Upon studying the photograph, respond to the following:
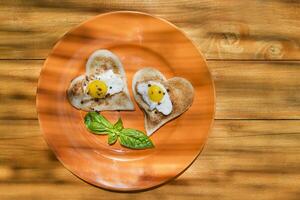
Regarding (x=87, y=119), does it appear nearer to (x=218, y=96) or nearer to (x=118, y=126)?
(x=118, y=126)

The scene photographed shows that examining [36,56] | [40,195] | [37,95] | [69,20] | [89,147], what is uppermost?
[69,20]

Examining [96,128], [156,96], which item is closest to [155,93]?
[156,96]

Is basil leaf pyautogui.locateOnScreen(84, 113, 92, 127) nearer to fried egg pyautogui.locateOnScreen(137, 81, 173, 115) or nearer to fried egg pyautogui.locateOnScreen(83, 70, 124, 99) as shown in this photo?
fried egg pyautogui.locateOnScreen(83, 70, 124, 99)

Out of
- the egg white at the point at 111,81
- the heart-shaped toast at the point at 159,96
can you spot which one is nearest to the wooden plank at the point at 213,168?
the heart-shaped toast at the point at 159,96

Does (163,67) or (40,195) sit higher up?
(163,67)

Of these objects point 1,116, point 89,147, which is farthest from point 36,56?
point 89,147

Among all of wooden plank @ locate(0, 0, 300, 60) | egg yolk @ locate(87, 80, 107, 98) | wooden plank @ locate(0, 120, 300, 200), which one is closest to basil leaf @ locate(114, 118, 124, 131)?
egg yolk @ locate(87, 80, 107, 98)

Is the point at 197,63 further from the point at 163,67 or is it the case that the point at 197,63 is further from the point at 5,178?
the point at 5,178
